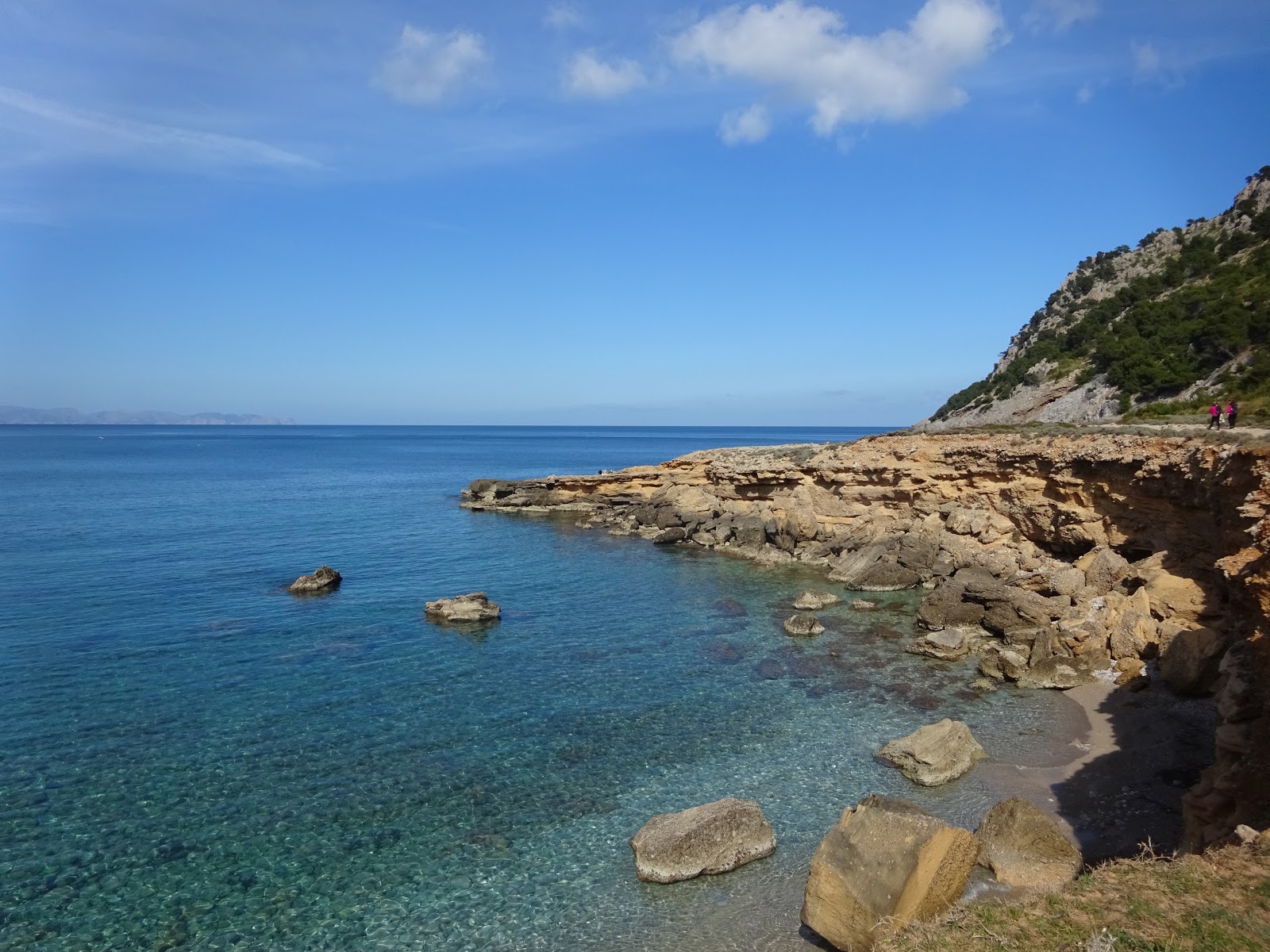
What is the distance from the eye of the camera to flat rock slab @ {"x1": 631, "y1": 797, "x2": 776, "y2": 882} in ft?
48.2

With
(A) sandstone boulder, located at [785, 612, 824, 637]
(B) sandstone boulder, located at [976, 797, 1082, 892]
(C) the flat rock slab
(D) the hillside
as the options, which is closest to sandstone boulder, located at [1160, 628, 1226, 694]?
(B) sandstone boulder, located at [976, 797, 1082, 892]

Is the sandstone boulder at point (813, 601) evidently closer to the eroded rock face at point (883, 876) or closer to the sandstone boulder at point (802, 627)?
the sandstone boulder at point (802, 627)

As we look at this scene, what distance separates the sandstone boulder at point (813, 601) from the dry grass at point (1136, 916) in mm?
23076

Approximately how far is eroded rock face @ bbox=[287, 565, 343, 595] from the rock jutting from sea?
823 inches

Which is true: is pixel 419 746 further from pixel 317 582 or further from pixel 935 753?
pixel 317 582

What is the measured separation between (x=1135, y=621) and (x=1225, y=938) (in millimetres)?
19022

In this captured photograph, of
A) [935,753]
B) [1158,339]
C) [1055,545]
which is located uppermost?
[1158,339]

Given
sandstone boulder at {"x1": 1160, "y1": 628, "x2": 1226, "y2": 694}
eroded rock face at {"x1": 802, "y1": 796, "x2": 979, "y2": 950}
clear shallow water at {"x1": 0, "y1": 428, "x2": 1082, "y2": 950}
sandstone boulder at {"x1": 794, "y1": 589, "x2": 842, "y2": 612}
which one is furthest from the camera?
sandstone boulder at {"x1": 794, "y1": 589, "x2": 842, "y2": 612}

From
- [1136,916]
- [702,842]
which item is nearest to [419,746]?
[702,842]

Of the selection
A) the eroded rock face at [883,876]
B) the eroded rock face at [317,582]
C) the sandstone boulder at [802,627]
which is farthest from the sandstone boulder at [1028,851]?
the eroded rock face at [317,582]

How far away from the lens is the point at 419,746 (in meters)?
20.2

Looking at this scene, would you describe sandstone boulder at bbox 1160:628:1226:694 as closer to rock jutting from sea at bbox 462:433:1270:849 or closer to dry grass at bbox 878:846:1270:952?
rock jutting from sea at bbox 462:433:1270:849

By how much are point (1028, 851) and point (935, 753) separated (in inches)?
176

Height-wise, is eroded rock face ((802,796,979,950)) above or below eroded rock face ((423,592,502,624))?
above
